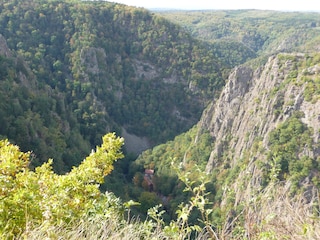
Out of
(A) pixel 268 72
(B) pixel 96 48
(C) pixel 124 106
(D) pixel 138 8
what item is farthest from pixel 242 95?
(D) pixel 138 8

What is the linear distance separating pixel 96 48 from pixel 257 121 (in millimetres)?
66223

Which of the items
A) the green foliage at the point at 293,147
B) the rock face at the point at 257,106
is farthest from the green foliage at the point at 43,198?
the rock face at the point at 257,106

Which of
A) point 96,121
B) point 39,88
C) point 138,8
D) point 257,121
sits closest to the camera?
point 257,121

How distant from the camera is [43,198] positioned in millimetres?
8672

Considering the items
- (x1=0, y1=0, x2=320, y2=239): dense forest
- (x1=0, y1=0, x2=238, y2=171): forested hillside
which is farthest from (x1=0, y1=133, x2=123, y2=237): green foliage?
(x1=0, y1=0, x2=238, y2=171): forested hillside

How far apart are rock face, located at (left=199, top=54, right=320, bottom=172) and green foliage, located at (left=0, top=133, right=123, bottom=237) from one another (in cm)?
4215

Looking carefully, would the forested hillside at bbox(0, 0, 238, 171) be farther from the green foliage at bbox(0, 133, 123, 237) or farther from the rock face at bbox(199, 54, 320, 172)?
the green foliage at bbox(0, 133, 123, 237)

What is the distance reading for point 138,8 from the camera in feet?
438

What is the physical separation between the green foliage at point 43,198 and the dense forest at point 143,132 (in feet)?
0.11

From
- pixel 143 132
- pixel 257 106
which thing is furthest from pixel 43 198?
pixel 143 132

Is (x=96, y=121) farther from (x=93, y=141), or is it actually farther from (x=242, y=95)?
(x=242, y=95)

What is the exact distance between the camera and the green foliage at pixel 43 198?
7886 mm

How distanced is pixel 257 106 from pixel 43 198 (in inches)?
2202

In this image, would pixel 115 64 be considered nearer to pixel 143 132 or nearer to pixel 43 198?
pixel 143 132
